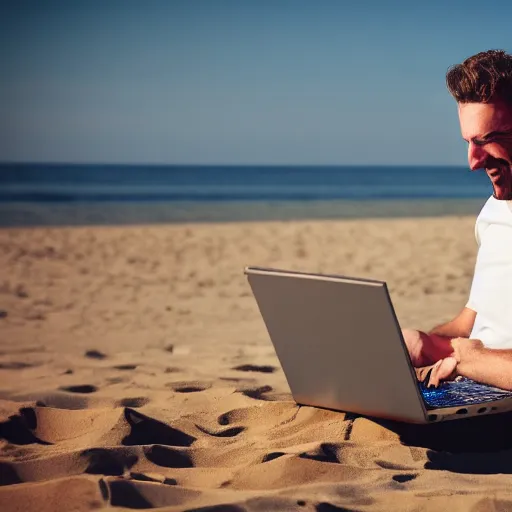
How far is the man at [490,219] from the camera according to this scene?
3.04m

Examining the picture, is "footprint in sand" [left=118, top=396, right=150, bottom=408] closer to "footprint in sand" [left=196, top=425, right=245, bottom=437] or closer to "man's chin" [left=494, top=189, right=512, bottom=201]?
"footprint in sand" [left=196, top=425, right=245, bottom=437]

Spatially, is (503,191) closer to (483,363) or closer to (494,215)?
(494,215)

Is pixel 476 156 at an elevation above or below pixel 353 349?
above

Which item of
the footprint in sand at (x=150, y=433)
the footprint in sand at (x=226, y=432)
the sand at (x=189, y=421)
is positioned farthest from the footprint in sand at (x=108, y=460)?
the footprint in sand at (x=226, y=432)

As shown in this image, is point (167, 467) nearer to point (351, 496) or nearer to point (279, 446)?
point (279, 446)

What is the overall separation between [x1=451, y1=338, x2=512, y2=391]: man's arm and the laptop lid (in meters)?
0.26

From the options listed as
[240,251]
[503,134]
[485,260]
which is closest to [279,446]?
[485,260]

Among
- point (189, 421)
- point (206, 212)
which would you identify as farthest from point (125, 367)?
point (206, 212)

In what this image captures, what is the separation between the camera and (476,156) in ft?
10.2

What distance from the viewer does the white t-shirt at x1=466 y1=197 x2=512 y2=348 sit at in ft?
10.2

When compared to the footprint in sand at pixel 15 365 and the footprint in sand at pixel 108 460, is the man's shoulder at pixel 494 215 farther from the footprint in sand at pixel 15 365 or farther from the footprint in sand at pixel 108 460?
the footprint in sand at pixel 15 365

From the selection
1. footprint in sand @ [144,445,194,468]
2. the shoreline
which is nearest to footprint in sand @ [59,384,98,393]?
footprint in sand @ [144,445,194,468]

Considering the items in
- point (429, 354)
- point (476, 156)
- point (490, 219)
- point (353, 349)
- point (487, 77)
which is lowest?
point (429, 354)

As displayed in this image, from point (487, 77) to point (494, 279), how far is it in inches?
27.9
